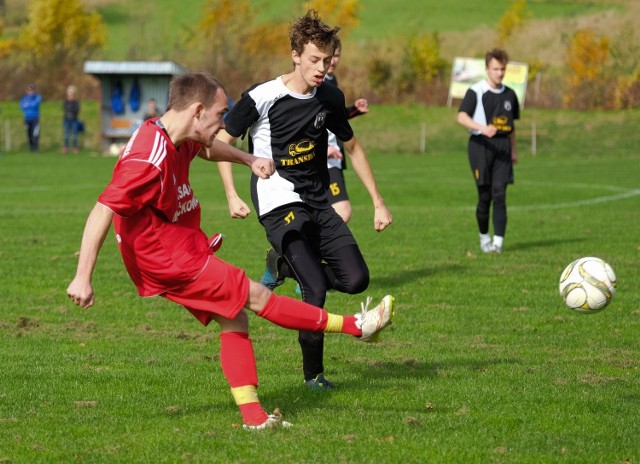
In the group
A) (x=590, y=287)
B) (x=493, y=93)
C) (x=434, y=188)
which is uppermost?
(x=493, y=93)

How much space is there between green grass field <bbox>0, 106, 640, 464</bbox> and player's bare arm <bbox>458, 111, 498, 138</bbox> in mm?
1436

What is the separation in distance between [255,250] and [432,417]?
7564mm

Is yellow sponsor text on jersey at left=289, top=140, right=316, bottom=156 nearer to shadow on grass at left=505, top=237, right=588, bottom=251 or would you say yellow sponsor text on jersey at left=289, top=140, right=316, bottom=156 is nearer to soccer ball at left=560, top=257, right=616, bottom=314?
soccer ball at left=560, top=257, right=616, bottom=314

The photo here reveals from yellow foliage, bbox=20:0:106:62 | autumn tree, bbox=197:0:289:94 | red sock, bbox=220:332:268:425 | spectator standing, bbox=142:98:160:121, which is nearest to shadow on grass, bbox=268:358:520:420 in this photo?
red sock, bbox=220:332:268:425

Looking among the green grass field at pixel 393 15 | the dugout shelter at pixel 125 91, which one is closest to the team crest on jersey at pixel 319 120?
the dugout shelter at pixel 125 91

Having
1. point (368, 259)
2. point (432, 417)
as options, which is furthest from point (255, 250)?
point (432, 417)

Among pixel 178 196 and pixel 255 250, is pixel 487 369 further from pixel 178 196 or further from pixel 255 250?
pixel 255 250

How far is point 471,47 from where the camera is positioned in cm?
5816

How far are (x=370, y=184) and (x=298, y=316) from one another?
1.79 m

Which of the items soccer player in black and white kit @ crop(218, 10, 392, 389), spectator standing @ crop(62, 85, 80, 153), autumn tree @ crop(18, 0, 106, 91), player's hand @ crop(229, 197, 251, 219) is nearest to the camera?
soccer player in black and white kit @ crop(218, 10, 392, 389)

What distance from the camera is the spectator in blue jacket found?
115 feet

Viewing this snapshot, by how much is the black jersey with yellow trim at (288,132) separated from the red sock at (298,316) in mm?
1287

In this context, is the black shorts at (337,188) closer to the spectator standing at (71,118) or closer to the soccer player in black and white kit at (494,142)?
the soccer player in black and white kit at (494,142)

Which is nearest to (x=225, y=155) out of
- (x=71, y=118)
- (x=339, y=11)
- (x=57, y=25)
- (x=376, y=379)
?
(x=376, y=379)
